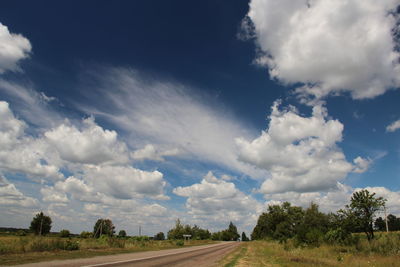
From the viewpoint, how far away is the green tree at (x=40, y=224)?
100250 millimetres

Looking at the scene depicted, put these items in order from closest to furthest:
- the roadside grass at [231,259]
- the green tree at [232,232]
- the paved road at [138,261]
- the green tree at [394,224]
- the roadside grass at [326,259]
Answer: the paved road at [138,261] → the roadside grass at [326,259] → the roadside grass at [231,259] → the green tree at [394,224] → the green tree at [232,232]

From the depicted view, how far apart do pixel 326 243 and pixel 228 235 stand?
138375 millimetres

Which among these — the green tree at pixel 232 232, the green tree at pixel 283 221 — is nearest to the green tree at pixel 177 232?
the green tree at pixel 283 221

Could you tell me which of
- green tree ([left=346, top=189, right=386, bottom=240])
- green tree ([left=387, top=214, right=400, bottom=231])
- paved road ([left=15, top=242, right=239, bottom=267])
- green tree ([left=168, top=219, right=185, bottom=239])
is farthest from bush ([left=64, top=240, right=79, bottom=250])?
green tree ([left=387, top=214, right=400, bottom=231])

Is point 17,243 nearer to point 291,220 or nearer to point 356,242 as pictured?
point 356,242

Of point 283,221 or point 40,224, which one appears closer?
point 283,221

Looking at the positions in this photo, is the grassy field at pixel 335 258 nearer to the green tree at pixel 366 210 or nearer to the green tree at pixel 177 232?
the green tree at pixel 366 210

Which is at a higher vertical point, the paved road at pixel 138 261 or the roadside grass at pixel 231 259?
the paved road at pixel 138 261

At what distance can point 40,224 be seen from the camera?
101312 mm

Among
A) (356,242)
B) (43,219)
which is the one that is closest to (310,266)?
(356,242)

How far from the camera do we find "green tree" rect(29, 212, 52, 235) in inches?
3947

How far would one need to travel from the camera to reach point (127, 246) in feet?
97.2

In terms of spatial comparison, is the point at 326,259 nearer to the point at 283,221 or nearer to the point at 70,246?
the point at 70,246

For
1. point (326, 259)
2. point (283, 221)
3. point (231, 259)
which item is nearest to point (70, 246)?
point (231, 259)
